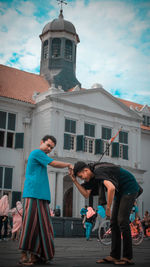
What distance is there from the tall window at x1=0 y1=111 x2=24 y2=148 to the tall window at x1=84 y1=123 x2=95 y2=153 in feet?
14.5

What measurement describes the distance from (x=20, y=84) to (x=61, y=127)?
20.1 feet

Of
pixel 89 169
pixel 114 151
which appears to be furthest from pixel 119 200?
pixel 114 151

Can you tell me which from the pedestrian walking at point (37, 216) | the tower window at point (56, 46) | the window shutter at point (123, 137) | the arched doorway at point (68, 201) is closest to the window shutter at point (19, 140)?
the arched doorway at point (68, 201)

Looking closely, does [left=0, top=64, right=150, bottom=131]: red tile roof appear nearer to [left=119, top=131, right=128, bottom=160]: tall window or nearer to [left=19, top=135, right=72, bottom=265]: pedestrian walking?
[left=119, top=131, right=128, bottom=160]: tall window

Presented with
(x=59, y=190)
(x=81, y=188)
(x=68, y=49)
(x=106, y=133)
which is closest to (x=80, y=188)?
(x=81, y=188)

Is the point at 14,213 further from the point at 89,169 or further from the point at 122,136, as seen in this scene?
the point at 122,136

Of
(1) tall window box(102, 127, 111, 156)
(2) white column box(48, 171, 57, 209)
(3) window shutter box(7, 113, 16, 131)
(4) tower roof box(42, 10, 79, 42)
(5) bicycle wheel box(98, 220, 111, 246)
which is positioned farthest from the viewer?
(4) tower roof box(42, 10, 79, 42)

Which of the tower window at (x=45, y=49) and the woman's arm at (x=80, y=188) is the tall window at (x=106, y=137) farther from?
the woman's arm at (x=80, y=188)

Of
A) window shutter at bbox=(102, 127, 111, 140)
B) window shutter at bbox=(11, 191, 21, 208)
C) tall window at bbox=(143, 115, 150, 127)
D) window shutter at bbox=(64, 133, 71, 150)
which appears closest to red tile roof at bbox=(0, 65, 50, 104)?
window shutter at bbox=(64, 133, 71, 150)

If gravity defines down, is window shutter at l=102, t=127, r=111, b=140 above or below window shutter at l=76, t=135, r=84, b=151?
above

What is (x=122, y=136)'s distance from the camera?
84.9ft

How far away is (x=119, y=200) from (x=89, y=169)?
2.59ft

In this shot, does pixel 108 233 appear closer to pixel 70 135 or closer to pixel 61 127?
pixel 61 127

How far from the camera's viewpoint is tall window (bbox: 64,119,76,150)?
22.8m
